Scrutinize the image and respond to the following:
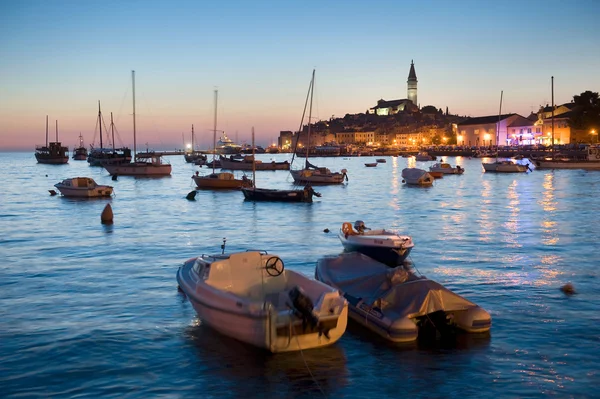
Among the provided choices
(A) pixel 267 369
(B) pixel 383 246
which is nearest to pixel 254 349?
(A) pixel 267 369

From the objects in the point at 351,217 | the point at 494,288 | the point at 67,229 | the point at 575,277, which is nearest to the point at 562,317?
the point at 494,288

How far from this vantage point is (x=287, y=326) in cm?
1137

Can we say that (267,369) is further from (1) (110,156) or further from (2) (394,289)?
(1) (110,156)

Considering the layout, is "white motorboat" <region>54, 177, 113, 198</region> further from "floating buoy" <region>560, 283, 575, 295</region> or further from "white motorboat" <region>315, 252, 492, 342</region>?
"floating buoy" <region>560, 283, 575, 295</region>

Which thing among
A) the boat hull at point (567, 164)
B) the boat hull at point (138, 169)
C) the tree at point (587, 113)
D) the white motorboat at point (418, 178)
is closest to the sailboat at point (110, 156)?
the boat hull at point (138, 169)

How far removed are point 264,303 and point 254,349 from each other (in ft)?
4.42

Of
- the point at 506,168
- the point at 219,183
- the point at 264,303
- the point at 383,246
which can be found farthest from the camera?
the point at 506,168

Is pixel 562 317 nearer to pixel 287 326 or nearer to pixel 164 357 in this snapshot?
pixel 287 326

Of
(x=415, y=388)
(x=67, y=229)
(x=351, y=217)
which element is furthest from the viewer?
Result: (x=351, y=217)

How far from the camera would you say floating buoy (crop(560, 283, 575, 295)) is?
17.1 meters

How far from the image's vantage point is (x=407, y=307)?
41.6 feet

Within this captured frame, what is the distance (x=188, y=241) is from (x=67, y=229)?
896 cm

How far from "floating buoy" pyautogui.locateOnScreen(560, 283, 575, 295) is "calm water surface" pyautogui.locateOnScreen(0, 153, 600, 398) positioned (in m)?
0.38

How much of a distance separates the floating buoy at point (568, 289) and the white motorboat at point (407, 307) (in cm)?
525
